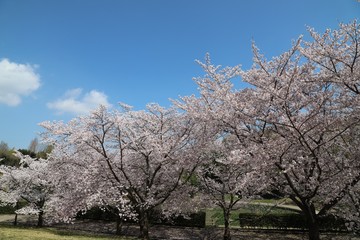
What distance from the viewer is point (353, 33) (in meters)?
7.65

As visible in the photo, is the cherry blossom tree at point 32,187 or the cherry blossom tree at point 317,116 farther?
the cherry blossom tree at point 32,187

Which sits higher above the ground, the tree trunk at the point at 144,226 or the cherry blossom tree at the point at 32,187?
the cherry blossom tree at the point at 32,187

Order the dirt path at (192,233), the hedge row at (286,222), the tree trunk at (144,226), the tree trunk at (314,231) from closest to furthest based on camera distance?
1. the tree trunk at (314,231)
2. the tree trunk at (144,226)
3. the dirt path at (192,233)
4. the hedge row at (286,222)

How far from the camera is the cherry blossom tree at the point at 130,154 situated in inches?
480

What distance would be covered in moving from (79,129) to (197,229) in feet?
40.3

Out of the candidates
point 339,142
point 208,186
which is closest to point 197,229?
point 208,186

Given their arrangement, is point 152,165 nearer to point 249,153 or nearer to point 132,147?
point 132,147

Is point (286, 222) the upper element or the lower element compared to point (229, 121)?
lower

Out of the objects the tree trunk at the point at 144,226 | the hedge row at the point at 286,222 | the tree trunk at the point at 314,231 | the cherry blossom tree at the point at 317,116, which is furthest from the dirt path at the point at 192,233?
the cherry blossom tree at the point at 317,116

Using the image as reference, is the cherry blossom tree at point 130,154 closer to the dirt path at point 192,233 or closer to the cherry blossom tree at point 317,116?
the cherry blossom tree at point 317,116

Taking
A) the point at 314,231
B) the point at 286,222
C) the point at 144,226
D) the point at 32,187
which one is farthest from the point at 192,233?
the point at 32,187

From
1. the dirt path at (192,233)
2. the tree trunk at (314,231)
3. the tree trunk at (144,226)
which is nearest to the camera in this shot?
the tree trunk at (314,231)

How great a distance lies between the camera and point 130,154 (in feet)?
45.5

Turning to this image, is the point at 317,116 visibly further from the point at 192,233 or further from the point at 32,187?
the point at 32,187
